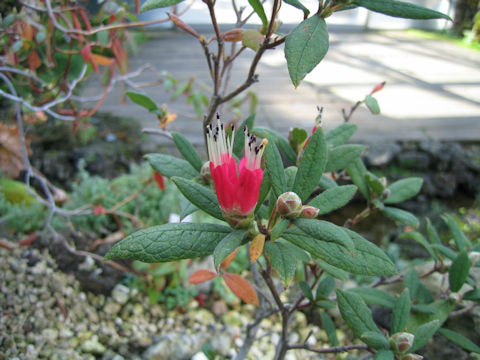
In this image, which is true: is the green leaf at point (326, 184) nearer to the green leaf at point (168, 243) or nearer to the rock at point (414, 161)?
the green leaf at point (168, 243)

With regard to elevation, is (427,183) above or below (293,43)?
below

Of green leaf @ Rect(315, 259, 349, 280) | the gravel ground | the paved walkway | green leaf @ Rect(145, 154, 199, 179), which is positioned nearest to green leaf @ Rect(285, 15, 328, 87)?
green leaf @ Rect(145, 154, 199, 179)

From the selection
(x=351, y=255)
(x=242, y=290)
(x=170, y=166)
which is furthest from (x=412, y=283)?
(x=170, y=166)

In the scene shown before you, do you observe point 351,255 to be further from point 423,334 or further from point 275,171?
point 423,334

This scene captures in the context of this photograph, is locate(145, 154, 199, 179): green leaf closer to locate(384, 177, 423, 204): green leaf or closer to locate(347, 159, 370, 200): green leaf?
locate(347, 159, 370, 200): green leaf

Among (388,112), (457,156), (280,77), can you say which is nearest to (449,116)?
(388,112)

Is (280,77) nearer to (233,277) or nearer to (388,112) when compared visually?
(388,112)
